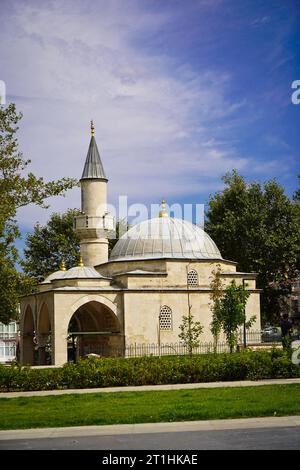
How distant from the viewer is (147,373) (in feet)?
53.0

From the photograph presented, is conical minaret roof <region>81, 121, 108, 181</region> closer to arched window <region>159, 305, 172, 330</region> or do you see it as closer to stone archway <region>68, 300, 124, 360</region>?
stone archway <region>68, 300, 124, 360</region>

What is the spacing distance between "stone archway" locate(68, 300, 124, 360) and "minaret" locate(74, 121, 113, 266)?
2796mm

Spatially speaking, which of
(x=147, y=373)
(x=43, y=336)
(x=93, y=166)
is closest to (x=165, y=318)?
(x=43, y=336)

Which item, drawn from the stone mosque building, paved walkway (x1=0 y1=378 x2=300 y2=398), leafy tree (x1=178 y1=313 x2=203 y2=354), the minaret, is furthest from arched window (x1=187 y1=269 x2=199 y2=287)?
paved walkway (x1=0 y1=378 x2=300 y2=398)

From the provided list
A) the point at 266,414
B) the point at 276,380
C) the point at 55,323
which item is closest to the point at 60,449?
the point at 266,414

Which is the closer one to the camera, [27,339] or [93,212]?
[93,212]

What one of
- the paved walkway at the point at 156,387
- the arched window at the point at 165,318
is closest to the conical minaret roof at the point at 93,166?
the arched window at the point at 165,318

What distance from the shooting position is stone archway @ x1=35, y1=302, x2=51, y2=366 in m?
32.9

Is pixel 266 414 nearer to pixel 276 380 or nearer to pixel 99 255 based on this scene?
pixel 276 380

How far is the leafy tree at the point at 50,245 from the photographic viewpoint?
49.3 metres

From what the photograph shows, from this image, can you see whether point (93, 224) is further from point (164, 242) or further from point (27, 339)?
point (27, 339)

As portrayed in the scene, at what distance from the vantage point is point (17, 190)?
24.1 metres

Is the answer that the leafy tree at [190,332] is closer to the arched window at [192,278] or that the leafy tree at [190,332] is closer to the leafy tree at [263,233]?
the arched window at [192,278]

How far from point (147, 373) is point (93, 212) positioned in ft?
65.3
